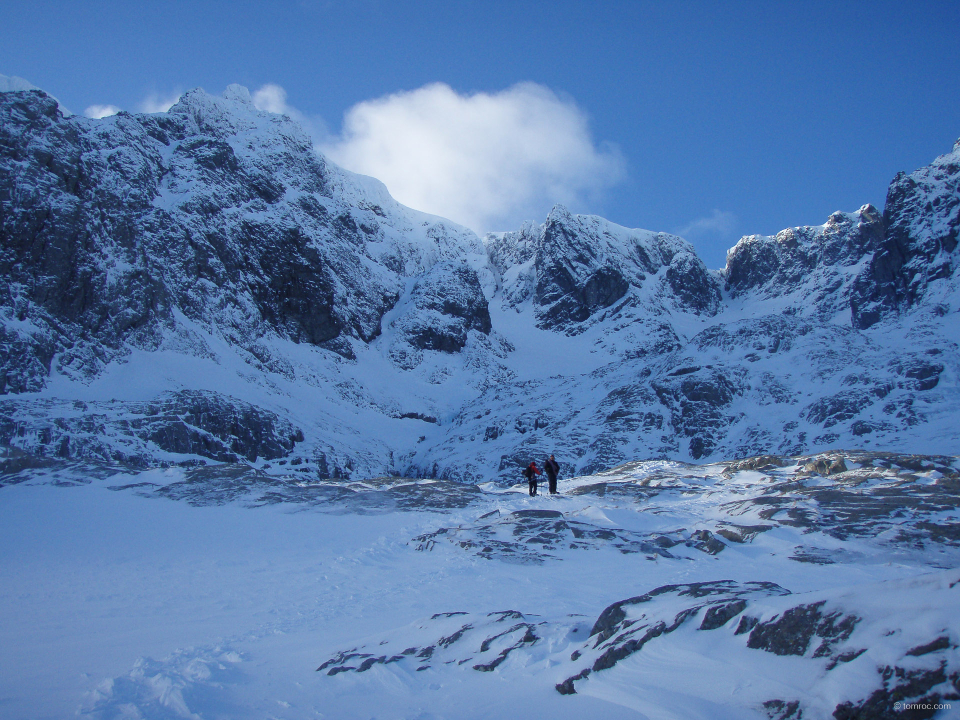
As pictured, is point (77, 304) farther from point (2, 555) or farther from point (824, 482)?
point (824, 482)

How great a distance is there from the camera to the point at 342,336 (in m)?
103

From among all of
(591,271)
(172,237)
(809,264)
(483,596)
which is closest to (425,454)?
(172,237)

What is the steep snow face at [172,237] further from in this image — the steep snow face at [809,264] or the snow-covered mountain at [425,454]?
Answer: the steep snow face at [809,264]

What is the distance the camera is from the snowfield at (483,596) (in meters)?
4.77

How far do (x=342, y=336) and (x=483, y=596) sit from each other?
95049 mm

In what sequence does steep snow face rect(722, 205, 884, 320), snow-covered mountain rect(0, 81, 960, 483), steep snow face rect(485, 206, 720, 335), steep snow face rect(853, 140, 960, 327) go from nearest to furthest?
snow-covered mountain rect(0, 81, 960, 483), steep snow face rect(853, 140, 960, 327), steep snow face rect(722, 205, 884, 320), steep snow face rect(485, 206, 720, 335)

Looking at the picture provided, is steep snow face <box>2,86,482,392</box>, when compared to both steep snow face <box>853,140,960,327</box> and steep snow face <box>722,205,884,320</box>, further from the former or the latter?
steep snow face <box>722,205,884,320</box>

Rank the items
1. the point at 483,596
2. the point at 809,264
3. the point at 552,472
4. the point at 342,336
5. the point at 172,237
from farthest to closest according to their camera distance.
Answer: the point at 809,264 < the point at 342,336 < the point at 172,237 < the point at 552,472 < the point at 483,596

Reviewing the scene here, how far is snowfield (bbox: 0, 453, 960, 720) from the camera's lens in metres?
4.77

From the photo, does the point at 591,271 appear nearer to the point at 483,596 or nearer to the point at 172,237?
the point at 172,237

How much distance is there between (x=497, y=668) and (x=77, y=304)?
79.2 metres

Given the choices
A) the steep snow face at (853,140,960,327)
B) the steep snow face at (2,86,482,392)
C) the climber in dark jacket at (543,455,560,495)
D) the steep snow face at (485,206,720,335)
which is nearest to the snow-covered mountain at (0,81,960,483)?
the steep snow face at (2,86,482,392)

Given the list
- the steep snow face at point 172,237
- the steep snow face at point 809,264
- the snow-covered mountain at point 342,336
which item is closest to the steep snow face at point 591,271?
the snow-covered mountain at point 342,336

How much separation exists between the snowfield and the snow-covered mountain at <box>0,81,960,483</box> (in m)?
32.2
